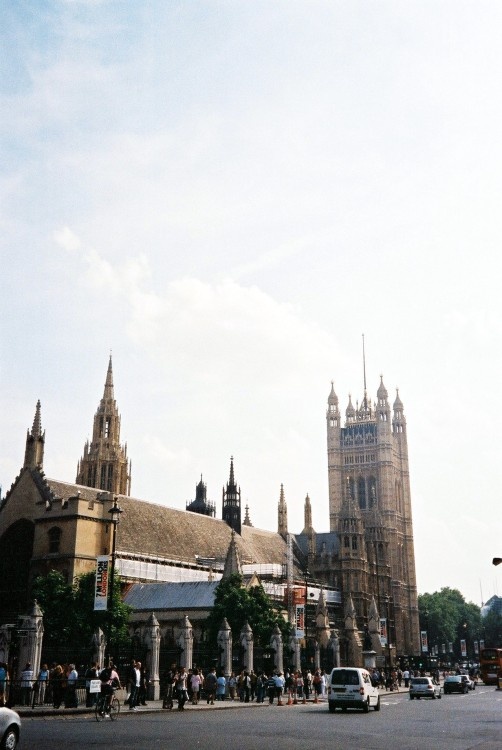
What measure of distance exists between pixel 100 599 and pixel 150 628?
4831 millimetres

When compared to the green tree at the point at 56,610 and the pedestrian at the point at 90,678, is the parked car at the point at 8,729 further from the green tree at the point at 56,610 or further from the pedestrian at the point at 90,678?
the green tree at the point at 56,610

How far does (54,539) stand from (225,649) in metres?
19.6

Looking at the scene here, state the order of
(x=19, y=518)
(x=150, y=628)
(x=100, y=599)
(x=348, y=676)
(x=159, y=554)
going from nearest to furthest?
(x=348, y=676) < (x=100, y=599) < (x=150, y=628) < (x=19, y=518) < (x=159, y=554)

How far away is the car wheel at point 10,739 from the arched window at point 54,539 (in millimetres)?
46881

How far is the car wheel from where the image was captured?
630 inches

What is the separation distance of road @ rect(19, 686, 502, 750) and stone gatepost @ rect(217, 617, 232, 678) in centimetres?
1611

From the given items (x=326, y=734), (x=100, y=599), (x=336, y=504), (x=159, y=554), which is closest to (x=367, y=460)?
(x=336, y=504)

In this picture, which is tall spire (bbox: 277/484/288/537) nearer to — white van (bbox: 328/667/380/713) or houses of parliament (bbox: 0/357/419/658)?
houses of parliament (bbox: 0/357/419/658)

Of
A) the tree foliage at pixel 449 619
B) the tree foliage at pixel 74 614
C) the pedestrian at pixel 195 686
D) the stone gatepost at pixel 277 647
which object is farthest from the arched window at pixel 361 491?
the pedestrian at pixel 195 686

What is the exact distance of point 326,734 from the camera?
73.3ft

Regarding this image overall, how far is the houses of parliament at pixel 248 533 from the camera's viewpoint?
2502 inches

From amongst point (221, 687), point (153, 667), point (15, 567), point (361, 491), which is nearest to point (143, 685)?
point (153, 667)

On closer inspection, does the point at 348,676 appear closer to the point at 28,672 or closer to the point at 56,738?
the point at 28,672

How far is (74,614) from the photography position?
51719 millimetres
